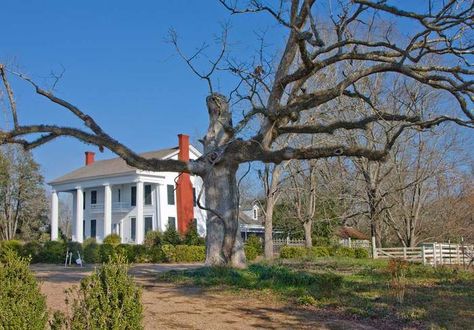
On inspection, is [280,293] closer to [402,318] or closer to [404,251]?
[402,318]

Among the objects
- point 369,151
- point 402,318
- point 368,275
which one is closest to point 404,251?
point 368,275

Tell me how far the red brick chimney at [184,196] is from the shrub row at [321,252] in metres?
11.9

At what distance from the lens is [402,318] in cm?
927

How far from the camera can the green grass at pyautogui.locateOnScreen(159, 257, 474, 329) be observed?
9.54 meters

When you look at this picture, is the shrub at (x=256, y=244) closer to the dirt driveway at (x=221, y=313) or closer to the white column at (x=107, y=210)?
the white column at (x=107, y=210)

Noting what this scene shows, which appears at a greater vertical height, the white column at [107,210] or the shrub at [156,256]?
the white column at [107,210]

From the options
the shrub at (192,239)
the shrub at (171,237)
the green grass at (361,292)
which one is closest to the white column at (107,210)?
the shrub at (171,237)

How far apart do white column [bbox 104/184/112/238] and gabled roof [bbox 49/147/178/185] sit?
145cm

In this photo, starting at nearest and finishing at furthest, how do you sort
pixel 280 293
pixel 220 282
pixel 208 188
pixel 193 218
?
pixel 280 293 → pixel 220 282 → pixel 208 188 → pixel 193 218

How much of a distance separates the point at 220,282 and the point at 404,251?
710 inches

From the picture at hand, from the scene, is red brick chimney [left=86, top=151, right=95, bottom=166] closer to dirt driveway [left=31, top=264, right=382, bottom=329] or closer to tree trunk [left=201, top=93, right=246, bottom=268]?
tree trunk [left=201, top=93, right=246, bottom=268]

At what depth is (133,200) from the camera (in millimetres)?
44281

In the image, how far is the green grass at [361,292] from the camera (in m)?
9.54

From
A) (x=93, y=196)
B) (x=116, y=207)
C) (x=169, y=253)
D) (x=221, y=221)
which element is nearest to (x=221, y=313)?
(x=221, y=221)
